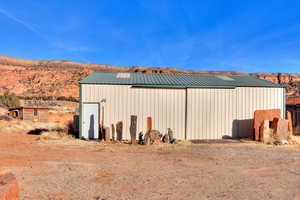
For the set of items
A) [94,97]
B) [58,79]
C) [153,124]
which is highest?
[58,79]

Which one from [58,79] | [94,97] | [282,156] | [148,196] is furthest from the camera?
[58,79]

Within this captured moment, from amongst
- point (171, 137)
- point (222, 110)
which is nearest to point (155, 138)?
point (171, 137)

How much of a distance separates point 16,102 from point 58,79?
25780 mm

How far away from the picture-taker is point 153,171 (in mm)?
5684

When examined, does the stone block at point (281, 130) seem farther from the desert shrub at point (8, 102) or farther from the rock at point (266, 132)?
the desert shrub at point (8, 102)

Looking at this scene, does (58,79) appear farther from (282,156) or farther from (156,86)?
(282,156)

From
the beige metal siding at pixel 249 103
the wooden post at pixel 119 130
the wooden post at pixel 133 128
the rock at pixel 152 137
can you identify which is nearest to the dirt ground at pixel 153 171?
the rock at pixel 152 137

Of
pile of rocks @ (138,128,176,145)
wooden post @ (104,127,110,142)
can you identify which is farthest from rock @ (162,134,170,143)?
wooden post @ (104,127,110,142)

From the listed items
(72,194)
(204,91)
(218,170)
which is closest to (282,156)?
(218,170)

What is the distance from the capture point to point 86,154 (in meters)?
7.69

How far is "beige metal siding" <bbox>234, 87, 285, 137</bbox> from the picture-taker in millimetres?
11672

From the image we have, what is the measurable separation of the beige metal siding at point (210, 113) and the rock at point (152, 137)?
2071mm

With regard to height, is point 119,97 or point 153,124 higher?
point 119,97

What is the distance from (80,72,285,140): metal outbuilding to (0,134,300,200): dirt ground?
1976mm
